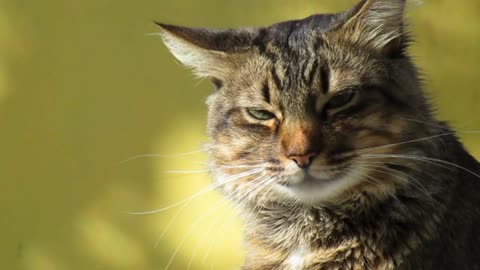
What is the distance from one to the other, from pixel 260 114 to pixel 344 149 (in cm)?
23

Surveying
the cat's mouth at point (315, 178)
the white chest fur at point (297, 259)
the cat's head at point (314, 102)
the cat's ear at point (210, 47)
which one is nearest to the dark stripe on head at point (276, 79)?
the cat's head at point (314, 102)

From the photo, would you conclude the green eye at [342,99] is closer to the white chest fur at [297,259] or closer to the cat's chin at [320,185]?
the cat's chin at [320,185]

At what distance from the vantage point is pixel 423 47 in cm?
265

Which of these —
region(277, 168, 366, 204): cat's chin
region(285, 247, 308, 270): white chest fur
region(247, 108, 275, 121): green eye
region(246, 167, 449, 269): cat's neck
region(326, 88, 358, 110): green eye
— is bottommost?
region(285, 247, 308, 270): white chest fur

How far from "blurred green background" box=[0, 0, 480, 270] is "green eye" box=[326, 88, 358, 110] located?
0.90 m

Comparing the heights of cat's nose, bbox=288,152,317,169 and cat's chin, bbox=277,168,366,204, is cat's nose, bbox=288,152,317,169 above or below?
above

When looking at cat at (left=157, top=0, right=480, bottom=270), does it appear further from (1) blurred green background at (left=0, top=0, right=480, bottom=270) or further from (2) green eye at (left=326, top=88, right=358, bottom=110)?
(1) blurred green background at (left=0, top=0, right=480, bottom=270)

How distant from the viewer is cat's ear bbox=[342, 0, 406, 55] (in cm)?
184

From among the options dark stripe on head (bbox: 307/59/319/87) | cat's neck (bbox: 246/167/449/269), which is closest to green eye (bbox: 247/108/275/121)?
dark stripe on head (bbox: 307/59/319/87)

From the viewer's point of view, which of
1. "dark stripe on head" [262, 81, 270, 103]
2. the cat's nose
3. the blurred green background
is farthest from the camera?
the blurred green background

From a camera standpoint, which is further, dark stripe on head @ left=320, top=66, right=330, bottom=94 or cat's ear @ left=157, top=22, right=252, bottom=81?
cat's ear @ left=157, top=22, right=252, bottom=81

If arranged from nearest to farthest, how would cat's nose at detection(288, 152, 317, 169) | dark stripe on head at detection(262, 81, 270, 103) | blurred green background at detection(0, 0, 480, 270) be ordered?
cat's nose at detection(288, 152, 317, 169), dark stripe on head at detection(262, 81, 270, 103), blurred green background at detection(0, 0, 480, 270)

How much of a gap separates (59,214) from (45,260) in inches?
6.7

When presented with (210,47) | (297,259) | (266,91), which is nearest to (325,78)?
(266,91)
